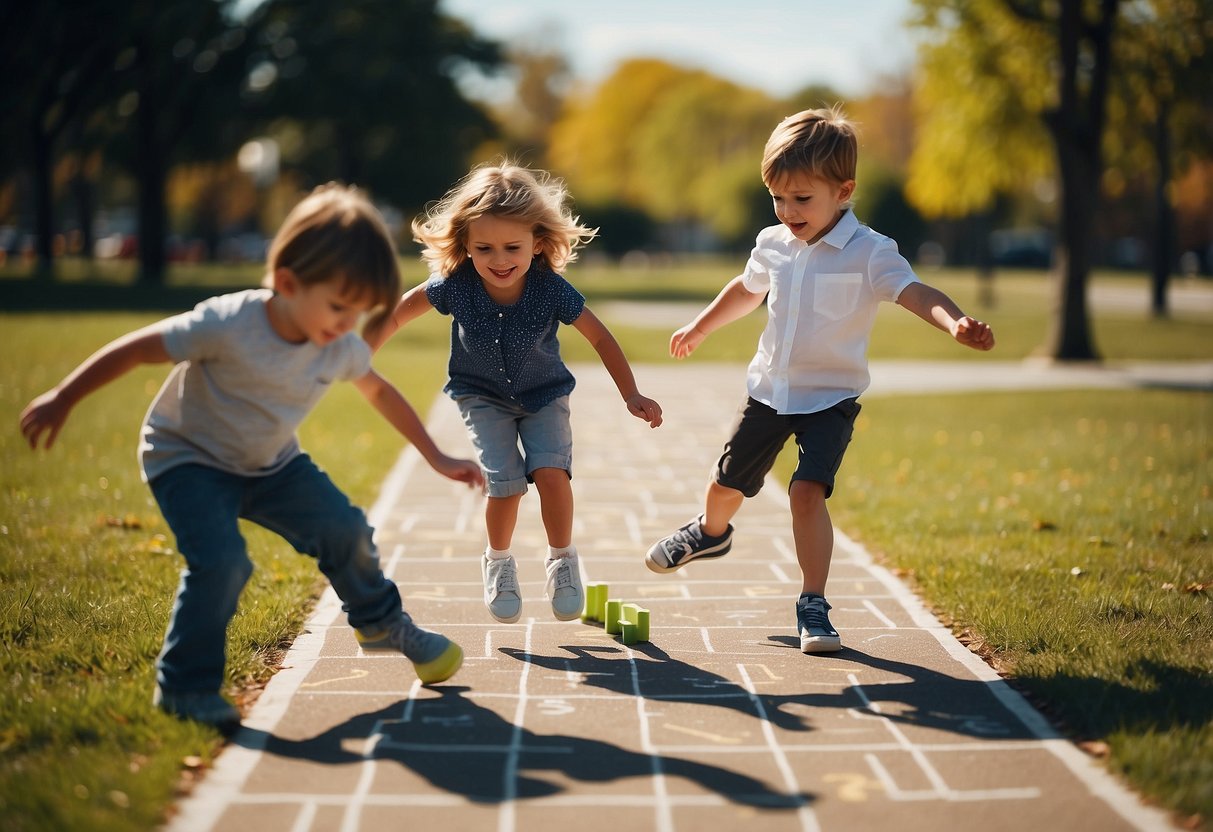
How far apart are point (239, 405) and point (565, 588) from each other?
1.65 metres

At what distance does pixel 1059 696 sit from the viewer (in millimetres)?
4230

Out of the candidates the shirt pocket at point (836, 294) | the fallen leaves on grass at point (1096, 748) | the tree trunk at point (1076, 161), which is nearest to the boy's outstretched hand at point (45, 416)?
the shirt pocket at point (836, 294)

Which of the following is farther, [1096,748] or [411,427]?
[411,427]

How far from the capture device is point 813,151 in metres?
4.84

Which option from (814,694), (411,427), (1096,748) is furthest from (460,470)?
(1096,748)

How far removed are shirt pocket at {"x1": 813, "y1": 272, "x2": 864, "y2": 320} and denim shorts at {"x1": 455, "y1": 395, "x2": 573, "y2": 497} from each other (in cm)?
104

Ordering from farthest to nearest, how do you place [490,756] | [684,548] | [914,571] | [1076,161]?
[1076,161], [914,571], [684,548], [490,756]

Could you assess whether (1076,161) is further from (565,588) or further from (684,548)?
(565,588)

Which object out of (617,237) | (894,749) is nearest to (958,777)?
(894,749)

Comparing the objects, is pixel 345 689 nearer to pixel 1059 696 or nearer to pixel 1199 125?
pixel 1059 696

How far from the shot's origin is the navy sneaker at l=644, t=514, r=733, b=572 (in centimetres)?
559

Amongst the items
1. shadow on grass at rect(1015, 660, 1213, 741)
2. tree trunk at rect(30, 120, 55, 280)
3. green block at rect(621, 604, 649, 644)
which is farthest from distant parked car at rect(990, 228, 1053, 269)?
shadow on grass at rect(1015, 660, 1213, 741)

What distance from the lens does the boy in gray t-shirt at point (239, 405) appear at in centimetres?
387

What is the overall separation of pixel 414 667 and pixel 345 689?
24cm
